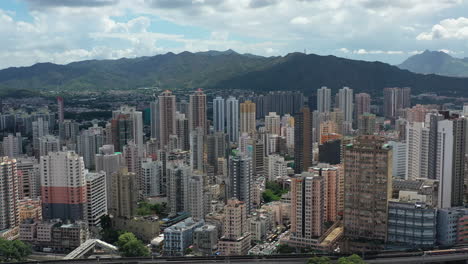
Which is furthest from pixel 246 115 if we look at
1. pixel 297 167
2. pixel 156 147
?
pixel 297 167

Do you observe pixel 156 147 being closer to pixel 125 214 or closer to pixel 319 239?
pixel 125 214

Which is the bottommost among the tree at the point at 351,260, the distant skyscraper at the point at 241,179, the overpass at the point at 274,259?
the overpass at the point at 274,259

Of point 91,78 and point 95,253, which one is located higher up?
point 91,78

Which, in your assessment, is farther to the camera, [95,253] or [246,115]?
[246,115]

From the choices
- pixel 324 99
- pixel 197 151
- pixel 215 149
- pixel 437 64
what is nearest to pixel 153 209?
pixel 197 151

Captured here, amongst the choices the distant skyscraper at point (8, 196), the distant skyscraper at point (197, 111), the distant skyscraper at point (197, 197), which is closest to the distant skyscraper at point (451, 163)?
the distant skyscraper at point (197, 197)

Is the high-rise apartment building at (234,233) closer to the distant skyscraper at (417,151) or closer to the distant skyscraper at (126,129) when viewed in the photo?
the distant skyscraper at (417,151)
